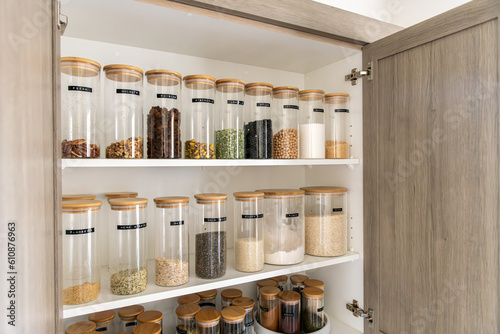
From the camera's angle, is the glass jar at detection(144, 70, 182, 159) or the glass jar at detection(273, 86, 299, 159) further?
the glass jar at detection(273, 86, 299, 159)

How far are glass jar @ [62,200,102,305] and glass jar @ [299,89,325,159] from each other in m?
0.81

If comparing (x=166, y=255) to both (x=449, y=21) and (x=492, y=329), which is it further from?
(x=449, y=21)

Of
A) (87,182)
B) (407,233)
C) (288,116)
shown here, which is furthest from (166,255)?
(407,233)

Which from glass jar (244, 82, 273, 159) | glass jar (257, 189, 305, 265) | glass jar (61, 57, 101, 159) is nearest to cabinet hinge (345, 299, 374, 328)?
glass jar (257, 189, 305, 265)

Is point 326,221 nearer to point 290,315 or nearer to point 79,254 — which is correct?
point 290,315

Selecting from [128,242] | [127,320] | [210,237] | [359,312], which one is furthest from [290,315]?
[128,242]

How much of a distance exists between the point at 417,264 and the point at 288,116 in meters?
0.72

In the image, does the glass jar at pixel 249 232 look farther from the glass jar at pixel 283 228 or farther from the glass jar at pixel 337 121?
the glass jar at pixel 337 121

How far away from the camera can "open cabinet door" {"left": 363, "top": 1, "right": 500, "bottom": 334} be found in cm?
89

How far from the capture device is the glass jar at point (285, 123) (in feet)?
4.09

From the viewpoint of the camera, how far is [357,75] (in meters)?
1.34

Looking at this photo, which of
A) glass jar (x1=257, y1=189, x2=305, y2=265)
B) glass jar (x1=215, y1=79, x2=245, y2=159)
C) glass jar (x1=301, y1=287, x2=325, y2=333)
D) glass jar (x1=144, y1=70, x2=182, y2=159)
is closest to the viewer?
glass jar (x1=144, y1=70, x2=182, y2=159)

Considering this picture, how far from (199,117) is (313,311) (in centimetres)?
95

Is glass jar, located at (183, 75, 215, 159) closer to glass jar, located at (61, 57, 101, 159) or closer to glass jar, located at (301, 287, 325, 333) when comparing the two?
glass jar, located at (61, 57, 101, 159)
